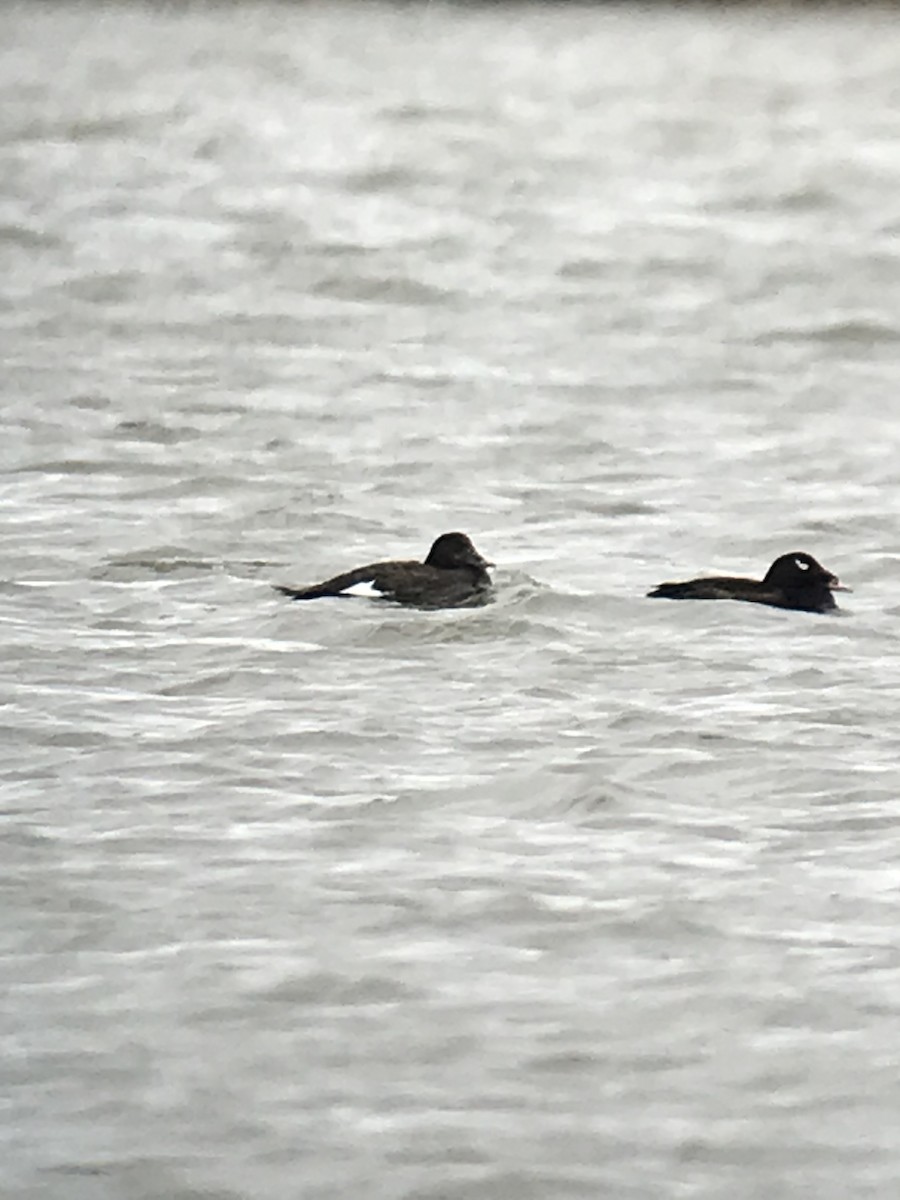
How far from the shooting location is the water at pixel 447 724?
22.6ft

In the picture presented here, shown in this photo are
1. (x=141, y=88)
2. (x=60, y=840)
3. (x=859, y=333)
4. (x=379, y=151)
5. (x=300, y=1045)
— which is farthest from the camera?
(x=141, y=88)

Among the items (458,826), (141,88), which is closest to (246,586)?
(458,826)

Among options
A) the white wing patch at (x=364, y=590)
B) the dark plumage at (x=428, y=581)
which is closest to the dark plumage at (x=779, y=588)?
the dark plumage at (x=428, y=581)

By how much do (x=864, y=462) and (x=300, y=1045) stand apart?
1044cm

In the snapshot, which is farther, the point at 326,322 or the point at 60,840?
the point at 326,322

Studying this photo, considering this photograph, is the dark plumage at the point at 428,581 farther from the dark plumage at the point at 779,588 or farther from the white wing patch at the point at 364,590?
the dark plumage at the point at 779,588

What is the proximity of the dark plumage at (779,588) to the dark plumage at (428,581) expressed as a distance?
782 mm

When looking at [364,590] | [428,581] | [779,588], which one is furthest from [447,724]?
[779,588]

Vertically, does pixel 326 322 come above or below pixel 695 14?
below

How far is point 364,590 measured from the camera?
41.6ft

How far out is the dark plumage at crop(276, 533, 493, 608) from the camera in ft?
41.0

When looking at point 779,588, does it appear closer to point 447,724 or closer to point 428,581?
point 428,581

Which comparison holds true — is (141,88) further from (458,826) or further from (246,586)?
(458,826)

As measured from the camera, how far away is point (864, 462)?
1712cm
